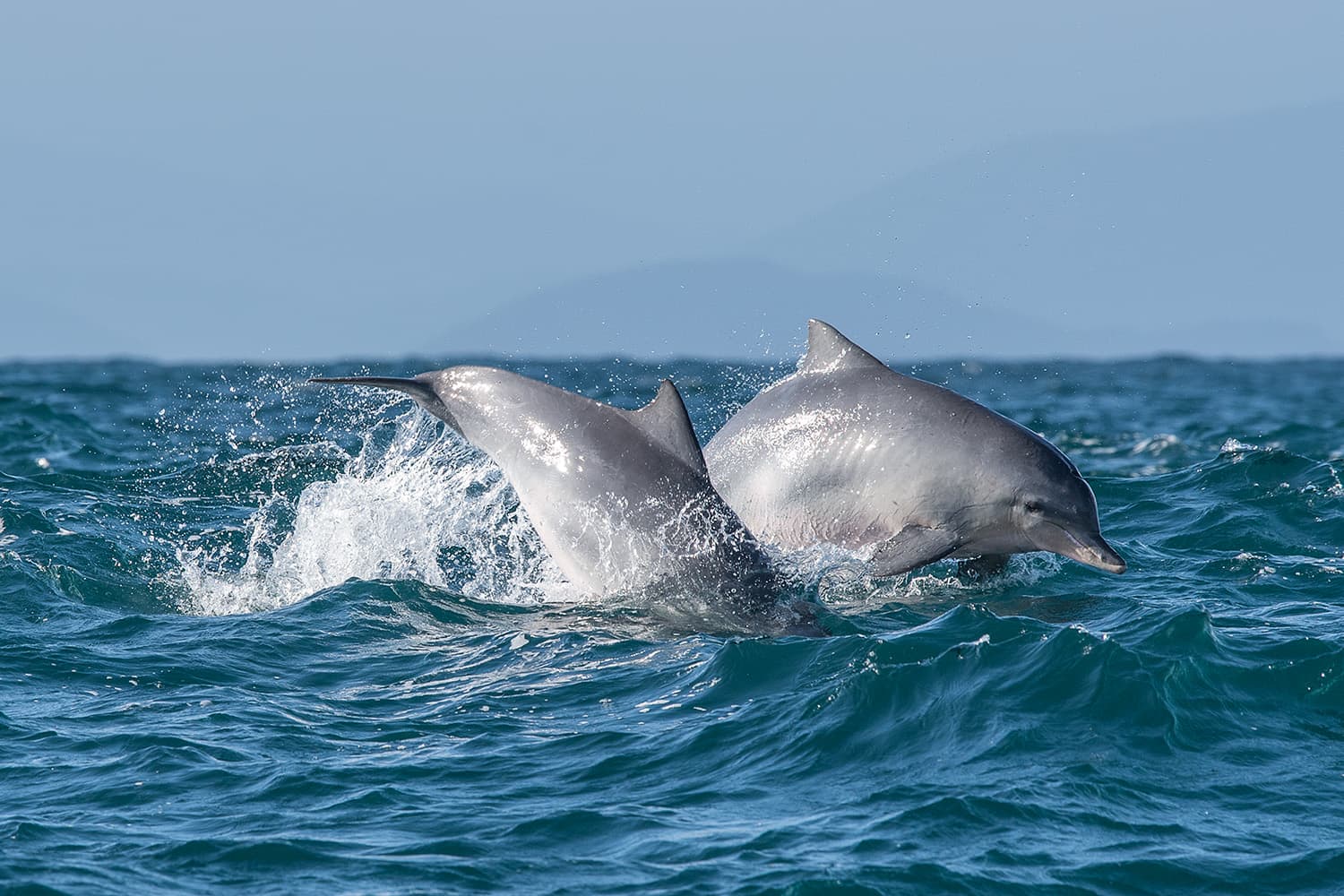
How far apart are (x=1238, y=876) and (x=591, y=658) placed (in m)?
4.34

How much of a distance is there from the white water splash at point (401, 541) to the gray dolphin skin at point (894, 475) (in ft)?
6.11

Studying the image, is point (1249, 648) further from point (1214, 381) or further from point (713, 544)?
point (1214, 381)

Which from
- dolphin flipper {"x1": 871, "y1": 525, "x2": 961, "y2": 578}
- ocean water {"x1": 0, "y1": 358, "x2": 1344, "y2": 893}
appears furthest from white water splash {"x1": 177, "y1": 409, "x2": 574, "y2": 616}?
dolphin flipper {"x1": 871, "y1": 525, "x2": 961, "y2": 578}

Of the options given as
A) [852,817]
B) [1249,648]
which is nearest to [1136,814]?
[852,817]

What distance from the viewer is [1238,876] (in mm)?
6641

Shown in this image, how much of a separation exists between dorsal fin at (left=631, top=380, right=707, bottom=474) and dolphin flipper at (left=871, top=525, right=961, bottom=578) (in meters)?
1.63

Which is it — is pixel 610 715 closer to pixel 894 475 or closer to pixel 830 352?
pixel 894 475

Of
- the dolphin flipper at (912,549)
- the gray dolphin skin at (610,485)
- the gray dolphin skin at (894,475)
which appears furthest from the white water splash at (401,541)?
the dolphin flipper at (912,549)

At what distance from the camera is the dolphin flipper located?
1127 cm

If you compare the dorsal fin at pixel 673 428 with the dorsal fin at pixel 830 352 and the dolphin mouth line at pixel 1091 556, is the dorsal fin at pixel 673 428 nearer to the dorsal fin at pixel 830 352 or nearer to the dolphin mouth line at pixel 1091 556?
the dorsal fin at pixel 830 352

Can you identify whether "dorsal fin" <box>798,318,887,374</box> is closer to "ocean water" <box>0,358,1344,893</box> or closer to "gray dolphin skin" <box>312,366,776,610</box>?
"ocean water" <box>0,358,1344,893</box>

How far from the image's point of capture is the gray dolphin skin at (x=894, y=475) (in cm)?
1163

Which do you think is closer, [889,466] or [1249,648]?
[1249,648]

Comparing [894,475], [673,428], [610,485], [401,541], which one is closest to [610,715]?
[610,485]
